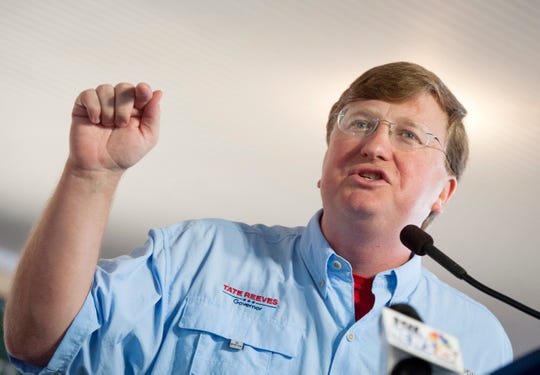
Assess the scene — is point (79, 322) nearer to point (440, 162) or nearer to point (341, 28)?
point (440, 162)

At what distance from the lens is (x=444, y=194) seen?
1.86 metres

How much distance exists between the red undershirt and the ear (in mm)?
373

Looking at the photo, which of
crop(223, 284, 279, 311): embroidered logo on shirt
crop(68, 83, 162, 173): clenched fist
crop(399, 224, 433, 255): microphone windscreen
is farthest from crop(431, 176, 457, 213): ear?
crop(68, 83, 162, 173): clenched fist

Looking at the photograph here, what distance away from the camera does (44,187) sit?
18.1 feet

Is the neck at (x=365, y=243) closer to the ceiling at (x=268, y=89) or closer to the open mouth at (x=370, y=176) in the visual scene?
the open mouth at (x=370, y=176)

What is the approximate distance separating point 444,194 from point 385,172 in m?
0.37

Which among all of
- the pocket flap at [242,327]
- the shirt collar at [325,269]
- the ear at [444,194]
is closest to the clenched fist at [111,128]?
the pocket flap at [242,327]

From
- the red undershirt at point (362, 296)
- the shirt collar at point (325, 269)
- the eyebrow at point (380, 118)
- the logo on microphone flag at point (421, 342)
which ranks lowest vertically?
the red undershirt at point (362, 296)

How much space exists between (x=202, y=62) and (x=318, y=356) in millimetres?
2412

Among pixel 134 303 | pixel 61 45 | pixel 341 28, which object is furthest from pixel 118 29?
pixel 134 303

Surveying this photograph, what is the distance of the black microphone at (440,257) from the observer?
3.27 feet

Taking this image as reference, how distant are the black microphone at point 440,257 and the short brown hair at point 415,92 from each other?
2.31 ft

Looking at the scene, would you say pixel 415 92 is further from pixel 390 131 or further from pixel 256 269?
pixel 256 269

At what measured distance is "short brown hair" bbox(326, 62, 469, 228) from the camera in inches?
68.8
